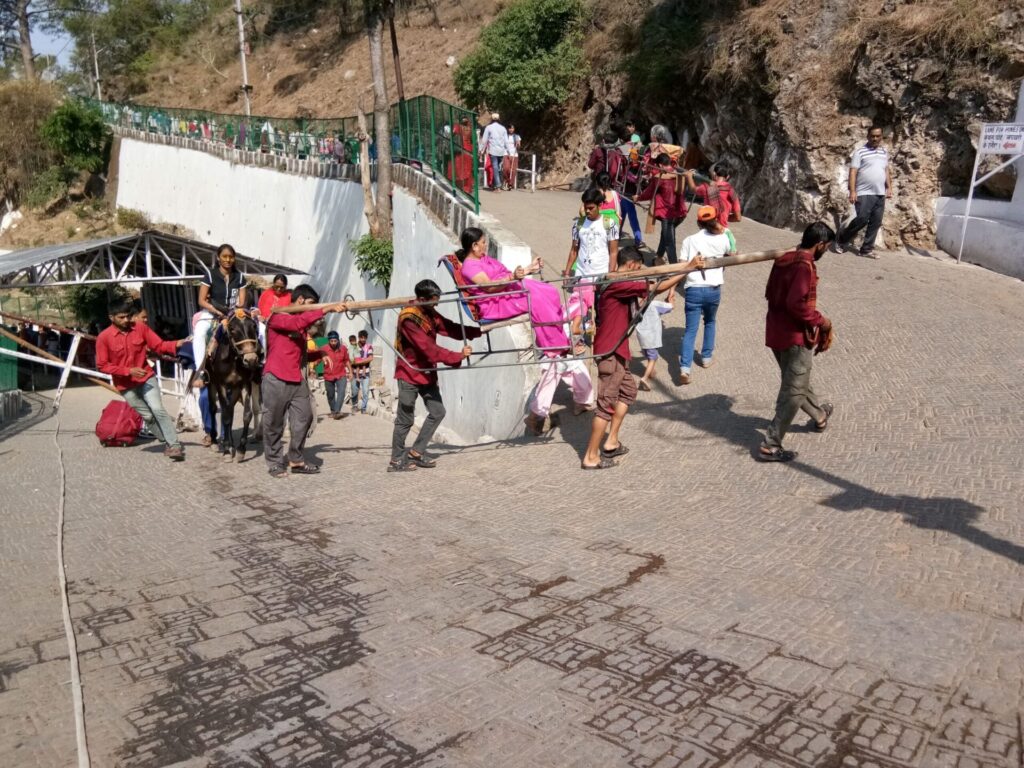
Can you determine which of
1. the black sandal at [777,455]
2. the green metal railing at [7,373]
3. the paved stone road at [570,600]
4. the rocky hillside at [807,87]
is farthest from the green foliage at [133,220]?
the black sandal at [777,455]

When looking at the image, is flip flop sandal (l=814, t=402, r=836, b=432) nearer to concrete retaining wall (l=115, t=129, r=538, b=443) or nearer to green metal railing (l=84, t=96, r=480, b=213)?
concrete retaining wall (l=115, t=129, r=538, b=443)

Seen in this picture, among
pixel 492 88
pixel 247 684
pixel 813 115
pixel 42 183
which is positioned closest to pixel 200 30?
pixel 42 183

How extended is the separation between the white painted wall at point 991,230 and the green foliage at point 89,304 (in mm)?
21929

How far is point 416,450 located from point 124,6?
63200 millimetres


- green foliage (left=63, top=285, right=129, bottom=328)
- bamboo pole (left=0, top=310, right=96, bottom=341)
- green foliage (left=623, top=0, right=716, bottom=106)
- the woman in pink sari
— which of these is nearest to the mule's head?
the woman in pink sari

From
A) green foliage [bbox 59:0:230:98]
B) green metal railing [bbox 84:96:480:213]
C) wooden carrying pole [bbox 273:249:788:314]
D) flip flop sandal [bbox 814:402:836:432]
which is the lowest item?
flip flop sandal [bbox 814:402:836:432]

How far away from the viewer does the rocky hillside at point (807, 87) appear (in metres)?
11.9

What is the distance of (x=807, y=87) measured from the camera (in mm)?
13805

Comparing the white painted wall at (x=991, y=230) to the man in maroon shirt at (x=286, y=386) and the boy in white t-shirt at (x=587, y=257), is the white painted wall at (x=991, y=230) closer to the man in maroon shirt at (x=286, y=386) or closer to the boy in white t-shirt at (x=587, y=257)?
the boy in white t-shirt at (x=587, y=257)

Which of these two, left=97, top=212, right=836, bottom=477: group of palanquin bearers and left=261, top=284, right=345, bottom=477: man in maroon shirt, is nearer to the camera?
left=97, top=212, right=836, bottom=477: group of palanquin bearers

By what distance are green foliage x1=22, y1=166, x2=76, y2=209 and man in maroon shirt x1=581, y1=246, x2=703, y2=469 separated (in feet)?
137

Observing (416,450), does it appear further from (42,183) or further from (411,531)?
(42,183)

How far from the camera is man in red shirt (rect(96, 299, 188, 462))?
7949 millimetres

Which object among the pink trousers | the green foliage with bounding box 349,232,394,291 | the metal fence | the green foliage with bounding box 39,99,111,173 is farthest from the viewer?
the green foliage with bounding box 39,99,111,173
